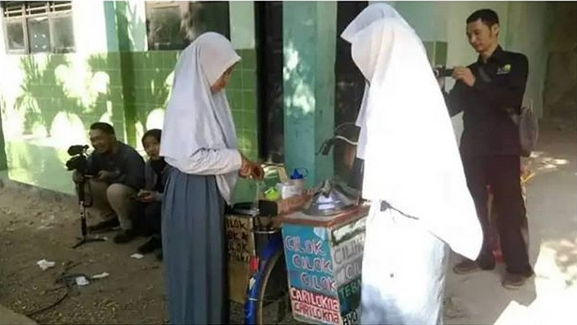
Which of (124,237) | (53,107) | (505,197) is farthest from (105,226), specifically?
(505,197)

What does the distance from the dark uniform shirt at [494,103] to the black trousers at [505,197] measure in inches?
2.5

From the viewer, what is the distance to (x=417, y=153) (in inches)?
65.8

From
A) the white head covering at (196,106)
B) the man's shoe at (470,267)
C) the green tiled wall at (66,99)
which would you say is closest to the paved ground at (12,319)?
the white head covering at (196,106)

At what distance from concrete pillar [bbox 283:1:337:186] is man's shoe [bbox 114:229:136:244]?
4.65 feet

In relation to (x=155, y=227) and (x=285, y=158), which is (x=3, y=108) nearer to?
(x=155, y=227)

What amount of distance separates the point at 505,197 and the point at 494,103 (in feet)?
1.67

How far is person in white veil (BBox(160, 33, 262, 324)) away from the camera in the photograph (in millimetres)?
2248

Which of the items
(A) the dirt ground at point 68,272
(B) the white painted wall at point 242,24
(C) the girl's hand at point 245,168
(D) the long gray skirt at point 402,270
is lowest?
(A) the dirt ground at point 68,272

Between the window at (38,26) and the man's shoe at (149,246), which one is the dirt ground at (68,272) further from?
the window at (38,26)

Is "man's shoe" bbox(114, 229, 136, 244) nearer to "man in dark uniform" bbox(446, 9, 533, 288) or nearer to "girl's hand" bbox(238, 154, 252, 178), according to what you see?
"girl's hand" bbox(238, 154, 252, 178)

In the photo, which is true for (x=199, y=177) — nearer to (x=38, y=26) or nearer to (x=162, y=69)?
(x=162, y=69)

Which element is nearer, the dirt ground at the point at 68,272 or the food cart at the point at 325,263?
the food cart at the point at 325,263

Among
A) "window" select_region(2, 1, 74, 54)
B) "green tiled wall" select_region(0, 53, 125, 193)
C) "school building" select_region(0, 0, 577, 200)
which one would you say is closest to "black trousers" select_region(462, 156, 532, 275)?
"school building" select_region(0, 0, 577, 200)

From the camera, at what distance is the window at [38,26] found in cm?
456
